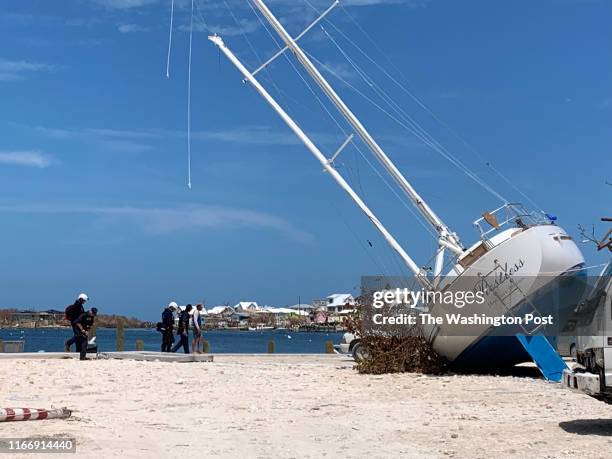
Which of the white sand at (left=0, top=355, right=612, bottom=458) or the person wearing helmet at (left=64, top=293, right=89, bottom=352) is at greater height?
the person wearing helmet at (left=64, top=293, right=89, bottom=352)

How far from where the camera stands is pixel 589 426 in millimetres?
11961

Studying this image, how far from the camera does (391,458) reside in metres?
9.50

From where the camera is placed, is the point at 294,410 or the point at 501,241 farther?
the point at 501,241

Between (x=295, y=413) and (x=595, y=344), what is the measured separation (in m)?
4.85

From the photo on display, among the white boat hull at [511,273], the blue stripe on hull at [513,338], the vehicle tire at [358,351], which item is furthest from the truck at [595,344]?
the vehicle tire at [358,351]

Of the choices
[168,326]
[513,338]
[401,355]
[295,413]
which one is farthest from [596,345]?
[168,326]

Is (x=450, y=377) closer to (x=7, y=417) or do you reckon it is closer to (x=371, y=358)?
(x=371, y=358)

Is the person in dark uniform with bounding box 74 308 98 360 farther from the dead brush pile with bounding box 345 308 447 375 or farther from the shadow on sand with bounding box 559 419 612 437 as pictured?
the shadow on sand with bounding box 559 419 612 437

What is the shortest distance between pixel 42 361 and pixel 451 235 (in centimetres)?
1110

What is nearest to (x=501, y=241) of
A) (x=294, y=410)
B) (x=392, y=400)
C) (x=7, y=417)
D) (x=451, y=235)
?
(x=451, y=235)

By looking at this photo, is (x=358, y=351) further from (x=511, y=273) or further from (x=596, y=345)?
(x=596, y=345)

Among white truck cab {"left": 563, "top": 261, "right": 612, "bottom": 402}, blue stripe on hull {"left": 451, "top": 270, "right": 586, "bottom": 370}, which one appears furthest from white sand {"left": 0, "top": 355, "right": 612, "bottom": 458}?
blue stripe on hull {"left": 451, "top": 270, "right": 586, "bottom": 370}

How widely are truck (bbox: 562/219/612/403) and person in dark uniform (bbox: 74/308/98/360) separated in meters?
14.1

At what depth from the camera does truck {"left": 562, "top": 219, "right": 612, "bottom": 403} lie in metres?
10.7
